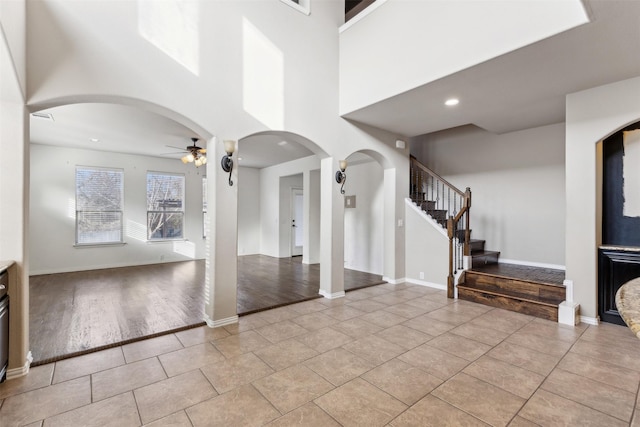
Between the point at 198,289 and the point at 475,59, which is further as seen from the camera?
the point at 198,289

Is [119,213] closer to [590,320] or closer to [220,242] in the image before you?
[220,242]

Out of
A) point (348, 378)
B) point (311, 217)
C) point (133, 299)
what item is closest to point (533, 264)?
point (348, 378)

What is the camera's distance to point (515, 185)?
17.9ft

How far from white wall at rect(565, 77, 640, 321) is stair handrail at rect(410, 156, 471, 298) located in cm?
134

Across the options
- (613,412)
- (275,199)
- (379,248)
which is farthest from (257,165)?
(613,412)

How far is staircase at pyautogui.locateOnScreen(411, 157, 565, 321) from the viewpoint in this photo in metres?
3.90

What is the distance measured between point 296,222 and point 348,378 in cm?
693

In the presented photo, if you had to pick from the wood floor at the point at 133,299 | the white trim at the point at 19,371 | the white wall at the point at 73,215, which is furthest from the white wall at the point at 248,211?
the white trim at the point at 19,371

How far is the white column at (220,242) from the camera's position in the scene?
11.5 feet

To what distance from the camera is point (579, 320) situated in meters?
3.59

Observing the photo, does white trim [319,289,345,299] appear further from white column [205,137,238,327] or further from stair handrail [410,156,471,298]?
stair handrail [410,156,471,298]

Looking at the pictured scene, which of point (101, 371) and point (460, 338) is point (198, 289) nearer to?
point (101, 371)

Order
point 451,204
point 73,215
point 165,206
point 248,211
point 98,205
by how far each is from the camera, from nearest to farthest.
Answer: point 451,204, point 73,215, point 98,205, point 165,206, point 248,211

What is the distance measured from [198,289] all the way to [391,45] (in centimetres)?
476
